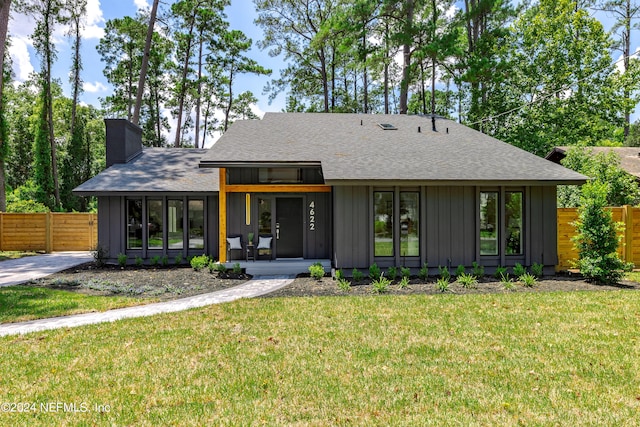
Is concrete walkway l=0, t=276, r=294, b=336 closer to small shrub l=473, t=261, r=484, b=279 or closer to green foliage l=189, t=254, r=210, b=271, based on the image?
green foliage l=189, t=254, r=210, b=271

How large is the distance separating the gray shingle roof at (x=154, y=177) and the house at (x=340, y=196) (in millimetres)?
52

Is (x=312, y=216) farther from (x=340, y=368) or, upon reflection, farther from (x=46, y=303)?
(x=340, y=368)

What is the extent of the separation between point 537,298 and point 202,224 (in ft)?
30.5

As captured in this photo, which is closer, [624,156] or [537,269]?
[537,269]

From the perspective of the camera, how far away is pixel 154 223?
11.5 m

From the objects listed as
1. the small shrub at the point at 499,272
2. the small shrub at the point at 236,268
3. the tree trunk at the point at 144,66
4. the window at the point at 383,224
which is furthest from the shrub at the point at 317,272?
the tree trunk at the point at 144,66

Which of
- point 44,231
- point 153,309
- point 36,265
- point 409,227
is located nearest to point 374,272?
point 409,227

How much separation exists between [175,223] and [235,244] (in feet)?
8.62

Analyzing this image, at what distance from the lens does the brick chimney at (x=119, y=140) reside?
13016mm

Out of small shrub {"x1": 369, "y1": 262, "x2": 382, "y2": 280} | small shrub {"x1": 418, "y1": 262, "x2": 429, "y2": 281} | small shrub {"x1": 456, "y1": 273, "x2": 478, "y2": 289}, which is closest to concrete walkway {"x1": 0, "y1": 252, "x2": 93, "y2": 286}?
small shrub {"x1": 369, "y1": 262, "x2": 382, "y2": 280}

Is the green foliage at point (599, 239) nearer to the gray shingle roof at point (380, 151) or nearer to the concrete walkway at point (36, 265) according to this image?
the gray shingle roof at point (380, 151)

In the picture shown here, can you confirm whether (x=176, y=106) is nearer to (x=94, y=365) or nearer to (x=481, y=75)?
(x=481, y=75)

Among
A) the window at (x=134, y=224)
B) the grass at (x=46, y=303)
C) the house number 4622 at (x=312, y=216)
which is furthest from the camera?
the window at (x=134, y=224)

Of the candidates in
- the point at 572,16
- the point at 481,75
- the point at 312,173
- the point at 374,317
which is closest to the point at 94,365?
the point at 374,317
